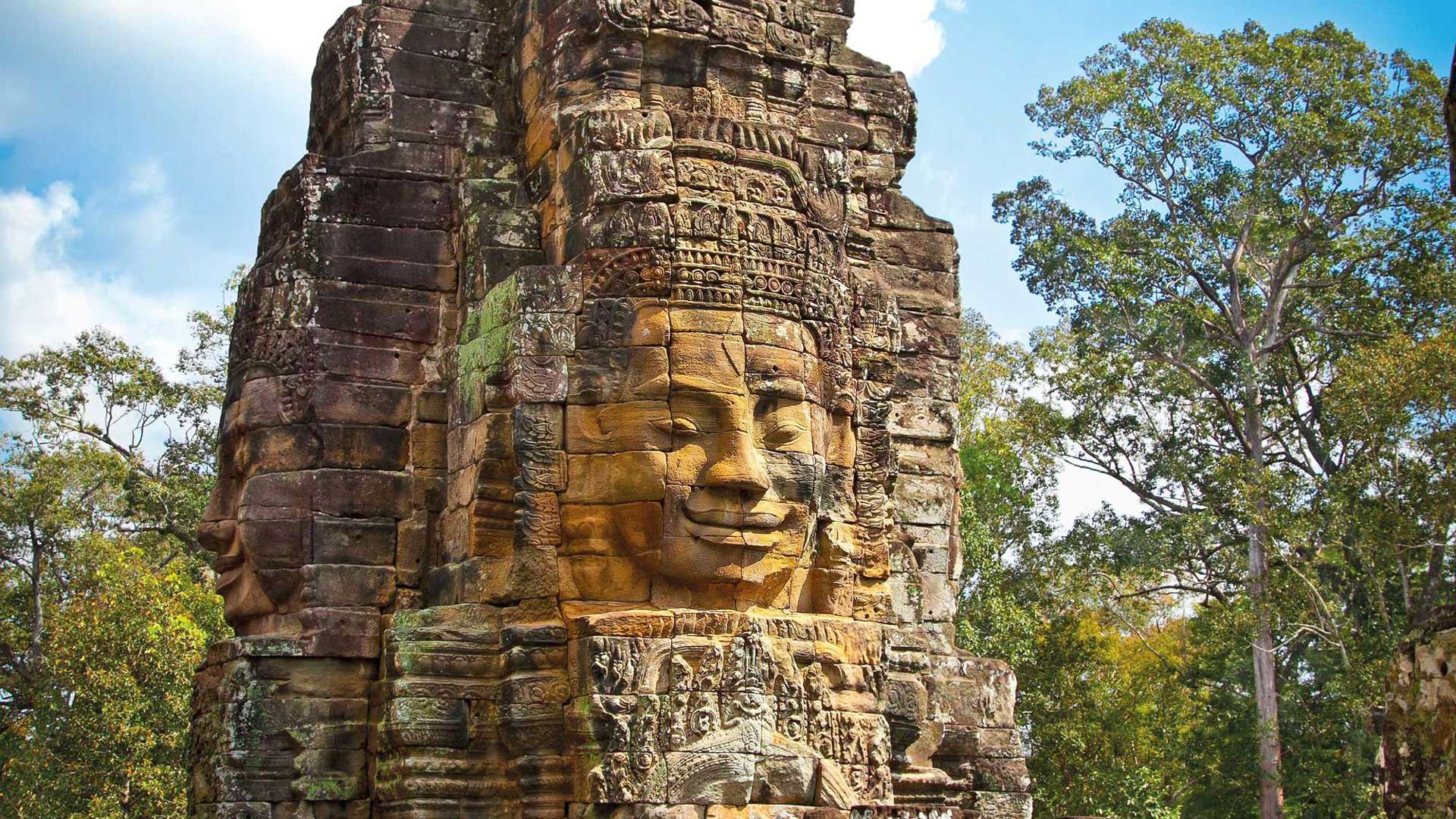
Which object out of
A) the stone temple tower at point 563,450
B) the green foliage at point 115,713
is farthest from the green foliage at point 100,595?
the stone temple tower at point 563,450

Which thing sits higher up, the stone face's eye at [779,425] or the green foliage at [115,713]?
the stone face's eye at [779,425]

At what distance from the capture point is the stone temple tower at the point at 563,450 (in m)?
8.80

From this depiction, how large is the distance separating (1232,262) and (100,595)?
1758 cm

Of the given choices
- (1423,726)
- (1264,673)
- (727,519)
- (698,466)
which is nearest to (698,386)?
(698,466)

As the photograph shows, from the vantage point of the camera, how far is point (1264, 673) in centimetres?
2403

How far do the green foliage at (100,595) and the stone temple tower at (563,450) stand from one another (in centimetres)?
776

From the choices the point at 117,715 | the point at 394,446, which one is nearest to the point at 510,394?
the point at 394,446

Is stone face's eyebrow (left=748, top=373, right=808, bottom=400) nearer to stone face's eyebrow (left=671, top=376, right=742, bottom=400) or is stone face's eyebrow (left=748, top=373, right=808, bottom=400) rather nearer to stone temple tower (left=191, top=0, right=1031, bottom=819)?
stone temple tower (left=191, top=0, right=1031, bottom=819)

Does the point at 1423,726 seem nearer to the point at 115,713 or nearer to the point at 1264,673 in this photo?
the point at 115,713

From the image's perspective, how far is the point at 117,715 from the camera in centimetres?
1880

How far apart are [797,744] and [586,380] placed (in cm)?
221

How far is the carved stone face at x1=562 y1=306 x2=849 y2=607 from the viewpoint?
895cm

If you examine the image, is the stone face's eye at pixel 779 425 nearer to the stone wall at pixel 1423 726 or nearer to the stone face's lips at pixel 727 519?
the stone face's lips at pixel 727 519

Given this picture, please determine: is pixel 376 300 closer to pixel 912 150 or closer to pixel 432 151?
pixel 432 151
